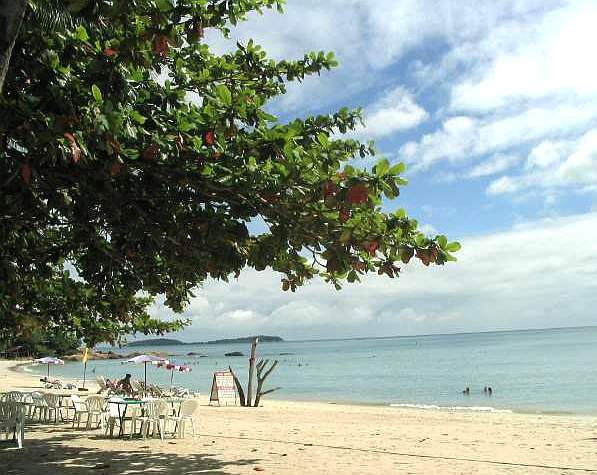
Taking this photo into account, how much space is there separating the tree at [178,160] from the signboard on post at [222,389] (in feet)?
57.2

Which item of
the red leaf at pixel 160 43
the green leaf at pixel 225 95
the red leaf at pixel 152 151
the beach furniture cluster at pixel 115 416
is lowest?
the beach furniture cluster at pixel 115 416

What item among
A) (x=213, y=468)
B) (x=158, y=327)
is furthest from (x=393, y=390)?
(x=213, y=468)

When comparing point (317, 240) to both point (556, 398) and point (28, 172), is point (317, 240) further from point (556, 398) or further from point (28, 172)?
point (556, 398)

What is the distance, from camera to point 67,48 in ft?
15.3

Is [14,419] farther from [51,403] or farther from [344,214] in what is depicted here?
[344,214]

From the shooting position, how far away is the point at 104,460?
813 centimetres

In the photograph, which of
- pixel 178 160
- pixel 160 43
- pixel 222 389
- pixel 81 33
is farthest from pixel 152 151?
pixel 222 389

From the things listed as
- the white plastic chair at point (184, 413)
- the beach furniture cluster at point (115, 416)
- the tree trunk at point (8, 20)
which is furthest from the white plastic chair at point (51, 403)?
the tree trunk at point (8, 20)

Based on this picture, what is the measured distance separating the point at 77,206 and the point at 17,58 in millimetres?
1797

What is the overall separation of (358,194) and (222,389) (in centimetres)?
2042

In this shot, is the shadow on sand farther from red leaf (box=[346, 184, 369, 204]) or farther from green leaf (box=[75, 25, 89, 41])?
green leaf (box=[75, 25, 89, 41])

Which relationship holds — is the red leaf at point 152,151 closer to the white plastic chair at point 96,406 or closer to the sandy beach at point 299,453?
the sandy beach at point 299,453

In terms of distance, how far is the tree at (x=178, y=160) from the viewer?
426 centimetres

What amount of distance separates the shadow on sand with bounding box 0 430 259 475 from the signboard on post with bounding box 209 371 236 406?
13.4 m
